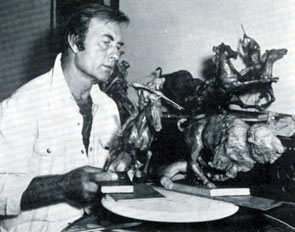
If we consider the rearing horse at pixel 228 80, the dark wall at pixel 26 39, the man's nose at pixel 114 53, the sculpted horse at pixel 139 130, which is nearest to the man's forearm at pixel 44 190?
the sculpted horse at pixel 139 130

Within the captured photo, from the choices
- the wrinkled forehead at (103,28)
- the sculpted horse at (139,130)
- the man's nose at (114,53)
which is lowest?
the sculpted horse at (139,130)

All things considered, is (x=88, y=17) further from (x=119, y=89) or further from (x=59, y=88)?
(x=119, y=89)

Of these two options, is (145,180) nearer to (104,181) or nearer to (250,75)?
(104,181)

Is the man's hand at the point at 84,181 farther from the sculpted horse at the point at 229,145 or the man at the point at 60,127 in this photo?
the sculpted horse at the point at 229,145

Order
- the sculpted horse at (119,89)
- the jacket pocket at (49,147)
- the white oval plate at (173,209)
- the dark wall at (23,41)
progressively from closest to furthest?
the white oval plate at (173,209) < the jacket pocket at (49,147) < the sculpted horse at (119,89) < the dark wall at (23,41)

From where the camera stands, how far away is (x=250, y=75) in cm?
137

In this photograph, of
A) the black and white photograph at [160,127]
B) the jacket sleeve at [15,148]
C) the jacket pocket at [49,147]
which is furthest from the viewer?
the jacket pocket at [49,147]

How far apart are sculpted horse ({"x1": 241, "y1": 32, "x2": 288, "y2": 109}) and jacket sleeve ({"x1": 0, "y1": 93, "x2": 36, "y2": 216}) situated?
33.5 inches

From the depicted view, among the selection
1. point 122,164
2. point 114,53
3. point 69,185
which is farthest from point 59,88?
point 69,185

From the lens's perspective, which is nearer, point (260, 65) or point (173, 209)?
point (173, 209)

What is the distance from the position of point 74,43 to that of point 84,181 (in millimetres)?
700

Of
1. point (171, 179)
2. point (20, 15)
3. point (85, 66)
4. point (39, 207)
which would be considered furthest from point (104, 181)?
point (20, 15)

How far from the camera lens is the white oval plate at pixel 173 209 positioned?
2.72ft

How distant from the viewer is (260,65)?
4.44 ft
